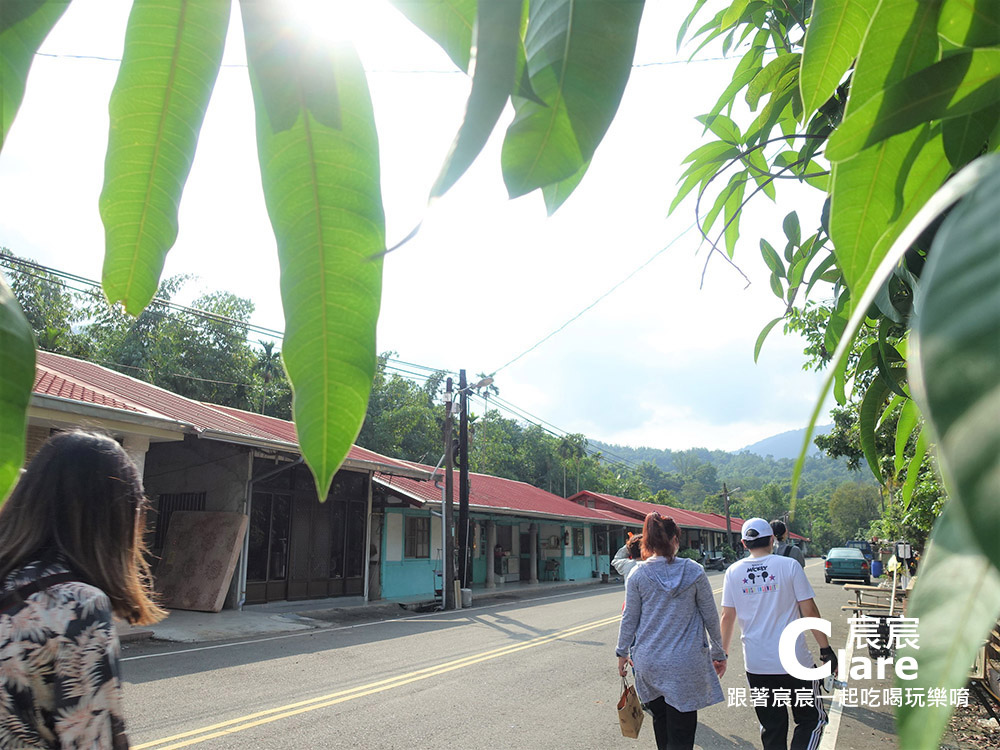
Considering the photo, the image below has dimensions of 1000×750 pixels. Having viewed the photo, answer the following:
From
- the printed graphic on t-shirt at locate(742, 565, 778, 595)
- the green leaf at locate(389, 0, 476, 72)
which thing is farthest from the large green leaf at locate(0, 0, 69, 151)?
the printed graphic on t-shirt at locate(742, 565, 778, 595)

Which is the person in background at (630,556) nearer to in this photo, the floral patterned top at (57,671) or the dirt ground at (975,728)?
the dirt ground at (975,728)

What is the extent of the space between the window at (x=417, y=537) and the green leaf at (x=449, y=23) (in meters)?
16.4

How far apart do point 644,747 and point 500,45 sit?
18.3 feet

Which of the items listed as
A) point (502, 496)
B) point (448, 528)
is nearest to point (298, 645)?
point (448, 528)

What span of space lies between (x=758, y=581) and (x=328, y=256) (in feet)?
13.2

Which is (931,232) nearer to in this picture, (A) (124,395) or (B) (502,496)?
(A) (124,395)

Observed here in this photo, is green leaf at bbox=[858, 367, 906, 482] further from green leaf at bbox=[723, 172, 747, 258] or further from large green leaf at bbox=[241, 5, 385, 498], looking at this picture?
large green leaf at bbox=[241, 5, 385, 498]

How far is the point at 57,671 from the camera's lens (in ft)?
4.77

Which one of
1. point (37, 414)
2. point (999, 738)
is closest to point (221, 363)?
point (37, 414)

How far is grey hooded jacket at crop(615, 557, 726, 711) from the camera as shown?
3621 millimetres

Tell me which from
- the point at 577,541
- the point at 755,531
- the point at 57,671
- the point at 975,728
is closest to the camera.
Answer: the point at 57,671

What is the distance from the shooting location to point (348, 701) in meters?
6.10

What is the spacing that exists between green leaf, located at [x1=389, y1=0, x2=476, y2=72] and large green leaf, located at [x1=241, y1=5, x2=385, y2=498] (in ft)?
0.14

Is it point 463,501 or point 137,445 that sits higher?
point 137,445
